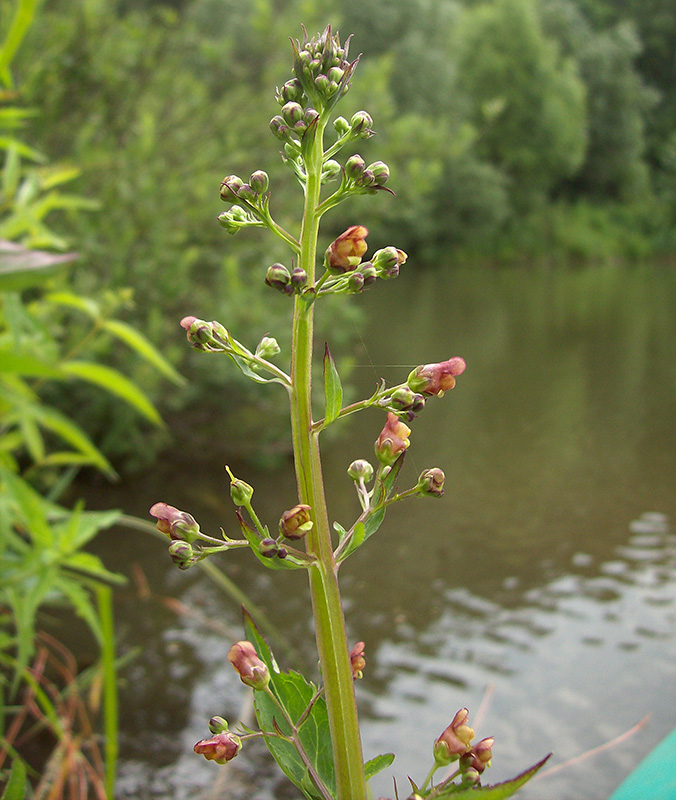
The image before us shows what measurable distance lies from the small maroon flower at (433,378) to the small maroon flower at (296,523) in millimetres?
100

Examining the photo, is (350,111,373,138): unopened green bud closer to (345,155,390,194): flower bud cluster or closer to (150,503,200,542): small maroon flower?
(345,155,390,194): flower bud cluster

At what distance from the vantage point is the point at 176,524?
0.42 m

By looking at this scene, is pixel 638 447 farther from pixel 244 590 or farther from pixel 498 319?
pixel 498 319

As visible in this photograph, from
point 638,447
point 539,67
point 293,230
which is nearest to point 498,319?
point 638,447

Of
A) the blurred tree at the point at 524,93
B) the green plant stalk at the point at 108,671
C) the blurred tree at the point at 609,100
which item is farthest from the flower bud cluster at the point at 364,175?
the blurred tree at the point at 524,93

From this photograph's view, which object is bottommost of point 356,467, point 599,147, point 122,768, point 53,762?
point 122,768

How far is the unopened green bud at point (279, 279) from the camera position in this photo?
1.23 feet

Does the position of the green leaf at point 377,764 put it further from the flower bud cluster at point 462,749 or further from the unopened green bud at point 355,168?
the unopened green bud at point 355,168

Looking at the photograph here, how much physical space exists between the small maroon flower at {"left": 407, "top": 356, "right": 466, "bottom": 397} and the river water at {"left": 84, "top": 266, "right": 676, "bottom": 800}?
16 centimetres

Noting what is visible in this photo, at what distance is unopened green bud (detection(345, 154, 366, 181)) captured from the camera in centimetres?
41

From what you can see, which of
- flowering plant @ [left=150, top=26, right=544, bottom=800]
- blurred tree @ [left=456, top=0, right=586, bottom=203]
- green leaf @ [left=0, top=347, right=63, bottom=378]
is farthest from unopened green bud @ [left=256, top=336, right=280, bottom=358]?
blurred tree @ [left=456, top=0, right=586, bottom=203]

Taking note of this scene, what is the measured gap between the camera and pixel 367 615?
8.77 feet

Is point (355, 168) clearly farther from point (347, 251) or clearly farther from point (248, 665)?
point (248, 665)

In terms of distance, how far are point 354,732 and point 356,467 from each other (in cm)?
16
